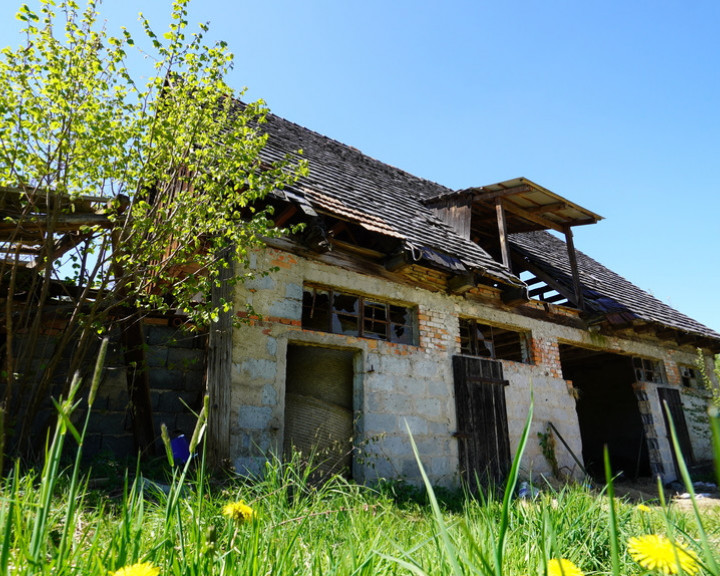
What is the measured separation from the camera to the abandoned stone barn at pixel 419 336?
671 cm

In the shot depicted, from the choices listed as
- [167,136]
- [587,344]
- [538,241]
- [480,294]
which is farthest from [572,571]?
[538,241]

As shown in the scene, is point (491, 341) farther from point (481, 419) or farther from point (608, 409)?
point (608, 409)

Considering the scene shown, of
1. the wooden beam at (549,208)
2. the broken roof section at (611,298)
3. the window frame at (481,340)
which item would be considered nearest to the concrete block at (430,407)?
the window frame at (481,340)

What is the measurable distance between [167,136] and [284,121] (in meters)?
7.30

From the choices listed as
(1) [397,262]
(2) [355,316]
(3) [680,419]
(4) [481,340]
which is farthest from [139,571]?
(3) [680,419]

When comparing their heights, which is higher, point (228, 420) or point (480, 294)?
point (480, 294)

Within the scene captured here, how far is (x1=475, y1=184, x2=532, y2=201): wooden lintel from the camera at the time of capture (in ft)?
30.7

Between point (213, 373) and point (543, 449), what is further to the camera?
point (543, 449)

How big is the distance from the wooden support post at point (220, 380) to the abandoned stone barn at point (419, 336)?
2.1 inches

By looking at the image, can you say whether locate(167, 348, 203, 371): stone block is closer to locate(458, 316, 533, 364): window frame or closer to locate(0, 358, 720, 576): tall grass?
locate(0, 358, 720, 576): tall grass

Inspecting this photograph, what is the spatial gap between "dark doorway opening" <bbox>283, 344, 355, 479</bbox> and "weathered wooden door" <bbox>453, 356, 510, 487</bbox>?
1895 mm

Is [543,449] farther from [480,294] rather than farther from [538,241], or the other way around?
[538,241]

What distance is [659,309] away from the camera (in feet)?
42.8

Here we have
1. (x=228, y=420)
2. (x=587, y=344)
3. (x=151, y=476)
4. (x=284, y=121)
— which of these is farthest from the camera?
(x=284, y=121)
